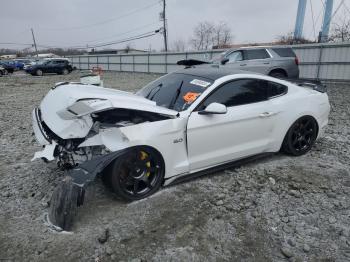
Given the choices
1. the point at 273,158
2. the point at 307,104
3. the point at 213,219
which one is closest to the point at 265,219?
the point at 213,219

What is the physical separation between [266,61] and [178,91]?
796 centimetres

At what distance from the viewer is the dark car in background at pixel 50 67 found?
27.8m

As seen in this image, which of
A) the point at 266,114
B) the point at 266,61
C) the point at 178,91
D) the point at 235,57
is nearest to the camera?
the point at 178,91

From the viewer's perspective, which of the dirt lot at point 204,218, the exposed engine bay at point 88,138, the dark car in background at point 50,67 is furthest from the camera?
the dark car in background at point 50,67

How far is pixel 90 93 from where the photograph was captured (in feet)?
11.9

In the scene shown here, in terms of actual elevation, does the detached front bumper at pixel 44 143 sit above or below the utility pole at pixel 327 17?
below

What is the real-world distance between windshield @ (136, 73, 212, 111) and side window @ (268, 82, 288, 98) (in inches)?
41.6

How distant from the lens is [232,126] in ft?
12.9

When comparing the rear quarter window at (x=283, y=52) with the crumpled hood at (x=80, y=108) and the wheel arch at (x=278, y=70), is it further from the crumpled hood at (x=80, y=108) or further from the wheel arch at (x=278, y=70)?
the crumpled hood at (x=80, y=108)

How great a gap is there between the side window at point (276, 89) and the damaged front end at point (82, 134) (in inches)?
67.4

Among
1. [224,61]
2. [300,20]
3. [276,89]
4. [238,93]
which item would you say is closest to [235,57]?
[224,61]

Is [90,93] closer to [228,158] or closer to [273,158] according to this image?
[228,158]

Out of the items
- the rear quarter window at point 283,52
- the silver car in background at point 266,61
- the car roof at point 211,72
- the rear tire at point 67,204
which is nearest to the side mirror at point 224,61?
the silver car in background at point 266,61

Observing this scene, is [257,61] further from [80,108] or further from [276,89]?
[80,108]
